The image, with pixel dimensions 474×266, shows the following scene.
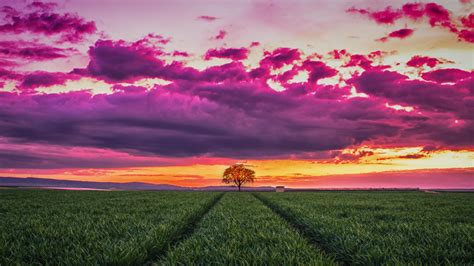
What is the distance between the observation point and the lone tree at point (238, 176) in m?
112

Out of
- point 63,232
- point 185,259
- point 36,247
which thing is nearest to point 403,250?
point 185,259

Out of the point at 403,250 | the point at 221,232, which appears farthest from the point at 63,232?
the point at 403,250

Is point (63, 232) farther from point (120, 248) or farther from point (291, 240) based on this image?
point (291, 240)

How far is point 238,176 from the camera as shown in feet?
366

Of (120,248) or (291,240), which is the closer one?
(120,248)

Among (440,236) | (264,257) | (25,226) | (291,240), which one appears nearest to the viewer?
(264,257)

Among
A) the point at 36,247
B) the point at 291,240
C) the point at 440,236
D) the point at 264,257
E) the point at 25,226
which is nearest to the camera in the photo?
the point at 264,257

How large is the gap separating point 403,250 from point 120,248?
7018 millimetres

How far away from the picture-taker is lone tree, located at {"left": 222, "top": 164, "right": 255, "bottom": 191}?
111688 millimetres

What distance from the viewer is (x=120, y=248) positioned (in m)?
7.79

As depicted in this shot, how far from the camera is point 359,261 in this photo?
760 cm

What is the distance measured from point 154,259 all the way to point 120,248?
1.19 meters

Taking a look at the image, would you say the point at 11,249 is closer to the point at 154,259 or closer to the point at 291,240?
the point at 154,259

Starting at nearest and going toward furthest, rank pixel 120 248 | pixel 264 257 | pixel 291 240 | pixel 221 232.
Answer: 1. pixel 264 257
2. pixel 120 248
3. pixel 291 240
4. pixel 221 232
